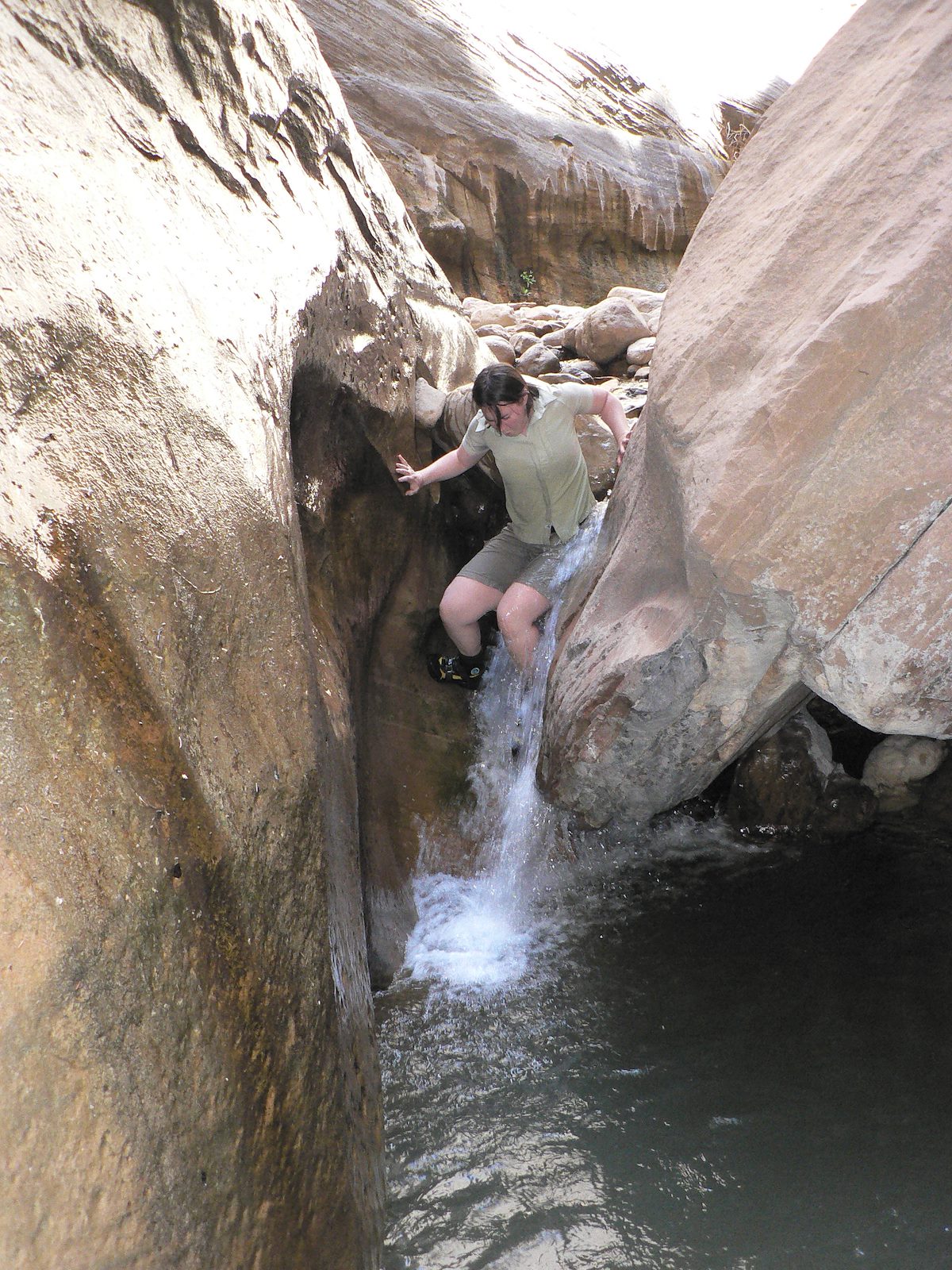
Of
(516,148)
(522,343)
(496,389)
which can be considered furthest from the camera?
(516,148)

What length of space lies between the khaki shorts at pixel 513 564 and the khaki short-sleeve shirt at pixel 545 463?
0.06 meters

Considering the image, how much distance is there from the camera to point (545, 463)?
4070mm

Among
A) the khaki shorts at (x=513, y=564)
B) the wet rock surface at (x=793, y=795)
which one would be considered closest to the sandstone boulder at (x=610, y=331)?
the khaki shorts at (x=513, y=564)

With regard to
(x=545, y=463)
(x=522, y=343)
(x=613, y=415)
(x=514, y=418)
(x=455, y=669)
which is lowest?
(x=455, y=669)

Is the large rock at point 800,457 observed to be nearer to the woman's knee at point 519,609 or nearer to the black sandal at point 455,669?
the woman's knee at point 519,609

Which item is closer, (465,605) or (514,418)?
(514,418)

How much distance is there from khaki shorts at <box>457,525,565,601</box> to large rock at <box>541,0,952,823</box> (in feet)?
2.05

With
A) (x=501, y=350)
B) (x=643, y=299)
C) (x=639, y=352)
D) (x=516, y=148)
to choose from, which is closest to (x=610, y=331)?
(x=639, y=352)

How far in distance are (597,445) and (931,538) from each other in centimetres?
253

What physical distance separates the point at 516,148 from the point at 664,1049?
11.7 meters

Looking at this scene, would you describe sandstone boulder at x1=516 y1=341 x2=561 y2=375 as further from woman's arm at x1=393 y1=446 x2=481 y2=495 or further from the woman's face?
the woman's face

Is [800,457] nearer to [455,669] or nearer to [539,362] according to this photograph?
[455,669]

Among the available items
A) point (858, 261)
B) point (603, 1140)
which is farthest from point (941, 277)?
point (603, 1140)

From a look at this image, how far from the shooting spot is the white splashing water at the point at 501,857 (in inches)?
138
